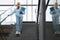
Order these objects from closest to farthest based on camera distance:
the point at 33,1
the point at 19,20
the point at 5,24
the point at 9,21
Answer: the point at 19,20 → the point at 5,24 → the point at 9,21 → the point at 33,1

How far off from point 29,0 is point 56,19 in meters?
3.42

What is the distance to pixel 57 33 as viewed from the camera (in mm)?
4625

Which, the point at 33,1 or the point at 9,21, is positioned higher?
the point at 33,1

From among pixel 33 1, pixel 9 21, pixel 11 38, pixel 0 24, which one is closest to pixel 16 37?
pixel 11 38

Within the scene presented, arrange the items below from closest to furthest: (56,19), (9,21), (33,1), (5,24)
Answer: (56,19)
(5,24)
(9,21)
(33,1)

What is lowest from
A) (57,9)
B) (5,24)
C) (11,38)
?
(11,38)

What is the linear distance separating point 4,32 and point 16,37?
1.08ft

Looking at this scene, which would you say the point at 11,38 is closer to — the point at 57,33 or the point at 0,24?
the point at 0,24

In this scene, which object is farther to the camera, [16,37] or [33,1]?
[33,1]

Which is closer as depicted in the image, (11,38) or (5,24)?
(11,38)

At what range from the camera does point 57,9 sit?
4.70 metres

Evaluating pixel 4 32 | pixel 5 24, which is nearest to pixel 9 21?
pixel 5 24

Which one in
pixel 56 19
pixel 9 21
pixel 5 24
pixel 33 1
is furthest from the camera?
pixel 33 1

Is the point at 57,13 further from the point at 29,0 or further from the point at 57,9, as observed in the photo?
the point at 29,0
